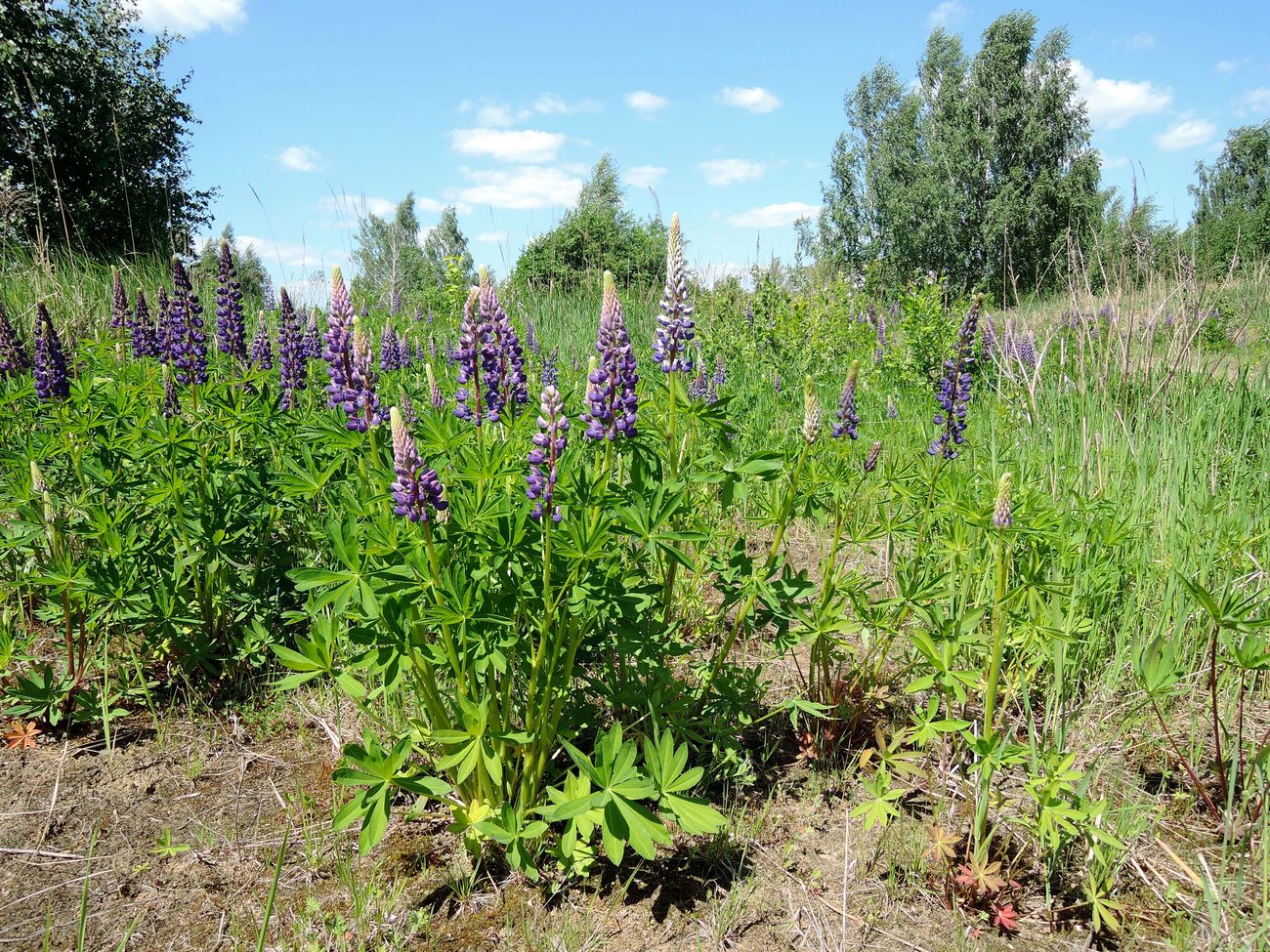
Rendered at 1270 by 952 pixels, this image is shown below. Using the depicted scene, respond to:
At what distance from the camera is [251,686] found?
9.84 feet

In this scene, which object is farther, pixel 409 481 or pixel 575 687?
pixel 575 687

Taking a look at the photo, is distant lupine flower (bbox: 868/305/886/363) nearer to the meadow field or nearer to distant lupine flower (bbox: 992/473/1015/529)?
the meadow field

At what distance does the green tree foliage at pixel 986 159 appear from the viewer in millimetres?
42000

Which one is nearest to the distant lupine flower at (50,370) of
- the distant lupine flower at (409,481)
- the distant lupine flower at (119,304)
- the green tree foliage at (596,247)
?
the distant lupine flower at (119,304)

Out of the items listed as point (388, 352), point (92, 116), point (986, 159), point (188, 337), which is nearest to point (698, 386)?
point (388, 352)

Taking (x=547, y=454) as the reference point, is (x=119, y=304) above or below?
above

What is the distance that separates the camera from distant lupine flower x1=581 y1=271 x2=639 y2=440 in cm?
208

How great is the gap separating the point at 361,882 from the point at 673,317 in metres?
1.94

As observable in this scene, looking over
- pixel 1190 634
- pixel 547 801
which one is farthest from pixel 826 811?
pixel 1190 634

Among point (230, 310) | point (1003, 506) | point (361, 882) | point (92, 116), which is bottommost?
point (361, 882)

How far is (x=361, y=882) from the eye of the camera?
2.12 m

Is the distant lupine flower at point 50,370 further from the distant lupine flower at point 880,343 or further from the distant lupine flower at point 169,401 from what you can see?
the distant lupine flower at point 880,343

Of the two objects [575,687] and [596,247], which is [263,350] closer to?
[575,687]

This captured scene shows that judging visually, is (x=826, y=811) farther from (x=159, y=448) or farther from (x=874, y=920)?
(x=159, y=448)
